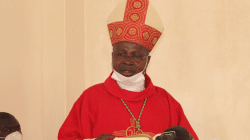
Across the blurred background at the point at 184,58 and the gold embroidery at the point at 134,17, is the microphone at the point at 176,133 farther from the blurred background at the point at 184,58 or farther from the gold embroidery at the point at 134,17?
the blurred background at the point at 184,58

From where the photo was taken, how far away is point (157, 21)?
8.80ft

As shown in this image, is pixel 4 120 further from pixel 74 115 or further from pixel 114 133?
pixel 114 133

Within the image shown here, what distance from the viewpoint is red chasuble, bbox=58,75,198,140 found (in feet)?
8.21

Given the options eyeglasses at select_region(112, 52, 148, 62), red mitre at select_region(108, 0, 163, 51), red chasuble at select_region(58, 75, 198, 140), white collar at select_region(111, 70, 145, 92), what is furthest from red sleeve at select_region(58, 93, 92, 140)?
red mitre at select_region(108, 0, 163, 51)

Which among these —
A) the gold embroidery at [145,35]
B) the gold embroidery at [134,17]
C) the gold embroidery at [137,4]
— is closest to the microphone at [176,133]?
the gold embroidery at [145,35]

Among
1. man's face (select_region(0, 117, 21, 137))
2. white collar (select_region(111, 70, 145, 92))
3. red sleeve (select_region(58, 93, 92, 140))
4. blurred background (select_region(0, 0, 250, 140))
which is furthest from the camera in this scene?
blurred background (select_region(0, 0, 250, 140))

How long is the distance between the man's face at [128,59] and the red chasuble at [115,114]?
0.18 m

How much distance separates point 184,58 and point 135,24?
1456 millimetres

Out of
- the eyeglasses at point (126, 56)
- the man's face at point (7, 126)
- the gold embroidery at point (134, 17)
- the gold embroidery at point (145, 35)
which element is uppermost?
the gold embroidery at point (134, 17)

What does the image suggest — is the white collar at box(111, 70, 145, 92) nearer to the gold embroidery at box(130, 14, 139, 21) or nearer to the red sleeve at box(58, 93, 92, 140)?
the red sleeve at box(58, 93, 92, 140)

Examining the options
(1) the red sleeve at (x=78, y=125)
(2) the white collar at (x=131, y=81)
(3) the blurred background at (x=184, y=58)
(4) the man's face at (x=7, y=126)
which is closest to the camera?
(4) the man's face at (x=7, y=126)

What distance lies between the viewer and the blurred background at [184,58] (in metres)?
3.44

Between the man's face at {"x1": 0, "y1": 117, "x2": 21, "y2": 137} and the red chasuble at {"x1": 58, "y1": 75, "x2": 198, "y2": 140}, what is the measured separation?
19.8 inches

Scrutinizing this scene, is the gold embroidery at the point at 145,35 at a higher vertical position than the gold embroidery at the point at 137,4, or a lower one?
lower
